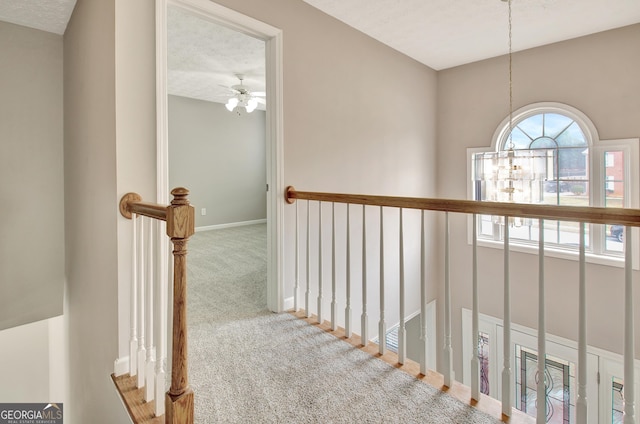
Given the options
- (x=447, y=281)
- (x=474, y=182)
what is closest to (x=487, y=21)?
(x=474, y=182)

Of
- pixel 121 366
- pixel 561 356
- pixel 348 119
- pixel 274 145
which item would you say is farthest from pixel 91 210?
pixel 561 356

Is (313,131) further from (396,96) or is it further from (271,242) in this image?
(396,96)

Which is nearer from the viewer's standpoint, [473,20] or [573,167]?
[473,20]

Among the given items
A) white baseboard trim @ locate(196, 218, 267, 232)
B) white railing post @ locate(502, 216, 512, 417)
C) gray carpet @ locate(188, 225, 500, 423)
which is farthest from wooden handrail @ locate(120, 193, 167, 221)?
white baseboard trim @ locate(196, 218, 267, 232)

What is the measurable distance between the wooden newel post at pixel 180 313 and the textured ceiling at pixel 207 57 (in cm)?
191

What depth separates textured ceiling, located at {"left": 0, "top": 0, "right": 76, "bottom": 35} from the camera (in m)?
2.40

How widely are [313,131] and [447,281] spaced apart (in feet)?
5.49

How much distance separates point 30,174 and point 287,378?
2.95 m

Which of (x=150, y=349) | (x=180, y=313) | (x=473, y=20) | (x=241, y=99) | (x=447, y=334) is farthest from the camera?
(x=241, y=99)

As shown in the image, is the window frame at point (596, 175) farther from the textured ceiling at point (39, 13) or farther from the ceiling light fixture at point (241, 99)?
the textured ceiling at point (39, 13)

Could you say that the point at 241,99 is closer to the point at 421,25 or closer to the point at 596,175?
the point at 421,25

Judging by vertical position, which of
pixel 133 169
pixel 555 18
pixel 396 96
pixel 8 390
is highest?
pixel 555 18

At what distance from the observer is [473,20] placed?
3049 millimetres

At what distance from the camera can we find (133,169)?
69.6 inches
